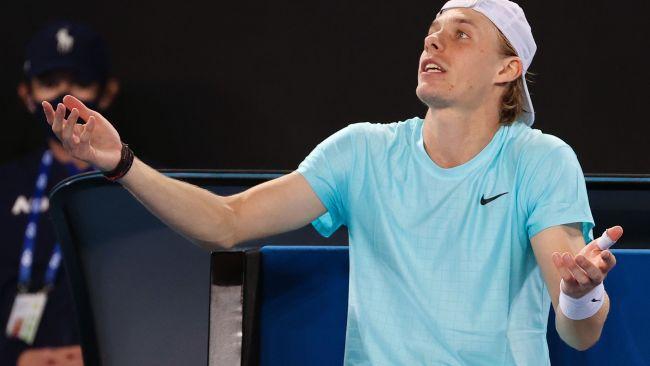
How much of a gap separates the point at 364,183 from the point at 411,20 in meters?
1.35

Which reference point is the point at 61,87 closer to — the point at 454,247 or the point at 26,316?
the point at 26,316

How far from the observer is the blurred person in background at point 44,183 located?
9.34 feet

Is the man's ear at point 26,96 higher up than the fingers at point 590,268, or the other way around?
the man's ear at point 26,96

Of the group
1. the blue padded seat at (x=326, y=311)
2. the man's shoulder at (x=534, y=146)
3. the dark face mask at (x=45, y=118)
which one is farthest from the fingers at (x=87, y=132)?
the dark face mask at (x=45, y=118)

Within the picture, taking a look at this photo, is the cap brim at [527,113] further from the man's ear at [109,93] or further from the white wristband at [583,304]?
the man's ear at [109,93]

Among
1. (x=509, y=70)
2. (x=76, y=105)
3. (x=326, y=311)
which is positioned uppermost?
(x=509, y=70)

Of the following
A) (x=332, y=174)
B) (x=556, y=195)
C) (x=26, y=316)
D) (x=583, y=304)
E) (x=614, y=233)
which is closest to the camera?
(x=614, y=233)

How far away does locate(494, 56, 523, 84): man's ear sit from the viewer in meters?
1.90

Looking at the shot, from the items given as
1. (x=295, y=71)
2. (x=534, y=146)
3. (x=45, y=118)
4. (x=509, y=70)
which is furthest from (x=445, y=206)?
(x=45, y=118)

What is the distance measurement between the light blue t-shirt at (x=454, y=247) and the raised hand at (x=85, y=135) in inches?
14.4

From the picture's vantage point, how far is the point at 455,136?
1.85 meters

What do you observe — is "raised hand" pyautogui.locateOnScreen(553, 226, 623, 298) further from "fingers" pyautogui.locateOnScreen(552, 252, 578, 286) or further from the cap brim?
the cap brim

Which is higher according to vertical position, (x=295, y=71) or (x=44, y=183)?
(x=295, y=71)

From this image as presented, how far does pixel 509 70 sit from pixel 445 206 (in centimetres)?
30
